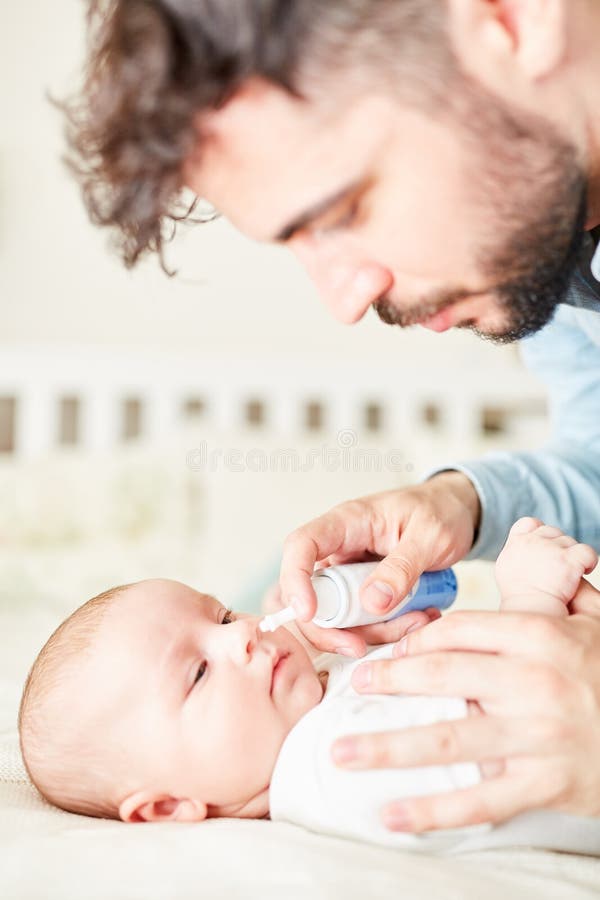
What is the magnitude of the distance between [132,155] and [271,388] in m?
1.97

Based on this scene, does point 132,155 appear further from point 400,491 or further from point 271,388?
point 271,388

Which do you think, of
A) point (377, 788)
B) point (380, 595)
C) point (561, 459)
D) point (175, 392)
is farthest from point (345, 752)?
point (175, 392)

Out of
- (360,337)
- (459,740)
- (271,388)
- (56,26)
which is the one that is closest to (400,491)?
(459,740)

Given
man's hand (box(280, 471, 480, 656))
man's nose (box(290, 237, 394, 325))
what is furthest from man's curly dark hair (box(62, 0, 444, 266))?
man's hand (box(280, 471, 480, 656))

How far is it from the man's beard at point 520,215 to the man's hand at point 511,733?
0.98 ft

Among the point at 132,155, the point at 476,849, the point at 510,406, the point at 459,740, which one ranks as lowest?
the point at 510,406

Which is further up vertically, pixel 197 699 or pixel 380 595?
pixel 380 595

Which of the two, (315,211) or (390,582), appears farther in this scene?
(390,582)

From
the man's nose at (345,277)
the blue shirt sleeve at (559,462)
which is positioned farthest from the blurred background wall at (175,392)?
the man's nose at (345,277)

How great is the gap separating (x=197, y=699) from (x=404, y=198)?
19.3 inches

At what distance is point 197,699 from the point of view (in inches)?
34.7

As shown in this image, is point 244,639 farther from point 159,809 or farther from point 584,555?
point 584,555

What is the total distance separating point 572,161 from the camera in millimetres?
832

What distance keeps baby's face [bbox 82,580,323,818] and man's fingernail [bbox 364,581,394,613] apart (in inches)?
4.7
